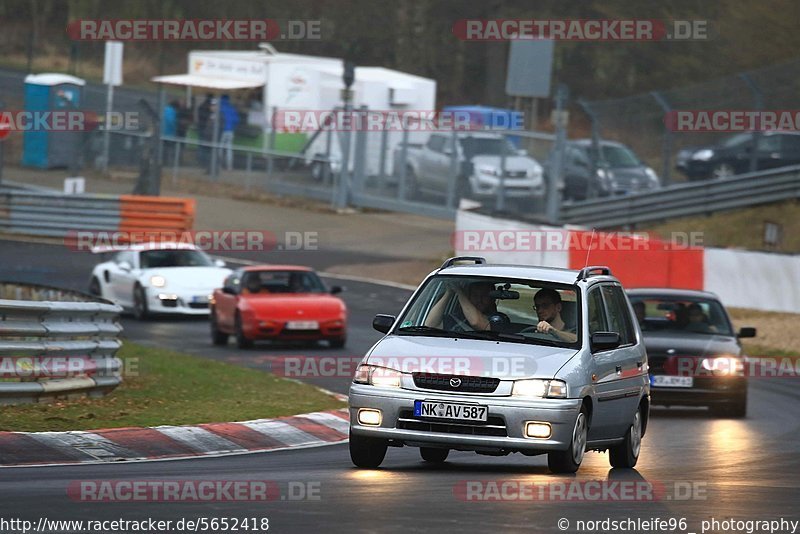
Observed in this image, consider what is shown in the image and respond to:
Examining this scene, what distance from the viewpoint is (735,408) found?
17328 millimetres

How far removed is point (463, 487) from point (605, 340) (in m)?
1.77

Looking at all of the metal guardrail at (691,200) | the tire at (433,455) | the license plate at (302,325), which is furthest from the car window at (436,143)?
the tire at (433,455)

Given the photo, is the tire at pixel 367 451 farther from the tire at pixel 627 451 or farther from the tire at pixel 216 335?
the tire at pixel 216 335

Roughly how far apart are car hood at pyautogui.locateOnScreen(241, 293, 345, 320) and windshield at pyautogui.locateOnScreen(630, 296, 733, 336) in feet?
18.6

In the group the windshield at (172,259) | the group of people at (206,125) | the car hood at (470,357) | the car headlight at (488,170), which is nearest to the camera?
the car hood at (470,357)

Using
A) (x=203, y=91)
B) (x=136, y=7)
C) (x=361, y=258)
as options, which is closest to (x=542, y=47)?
(x=361, y=258)

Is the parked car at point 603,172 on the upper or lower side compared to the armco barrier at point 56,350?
upper

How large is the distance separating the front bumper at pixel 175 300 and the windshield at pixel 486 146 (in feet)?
36.6

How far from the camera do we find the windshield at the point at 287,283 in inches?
930

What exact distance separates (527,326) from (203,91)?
53505 mm

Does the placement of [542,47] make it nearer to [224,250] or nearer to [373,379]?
[224,250]

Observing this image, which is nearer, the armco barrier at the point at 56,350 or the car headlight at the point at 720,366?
the armco barrier at the point at 56,350

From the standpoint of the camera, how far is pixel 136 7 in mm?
67438

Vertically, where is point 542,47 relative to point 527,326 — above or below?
above
